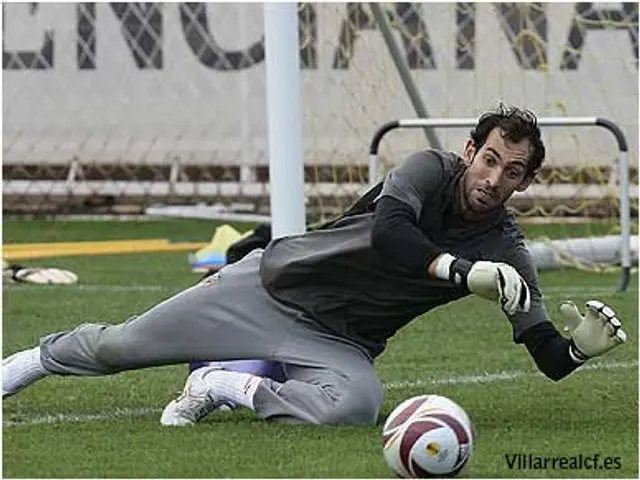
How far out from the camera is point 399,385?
723cm

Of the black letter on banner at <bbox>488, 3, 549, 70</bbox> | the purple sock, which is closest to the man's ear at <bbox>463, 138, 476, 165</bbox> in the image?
the purple sock

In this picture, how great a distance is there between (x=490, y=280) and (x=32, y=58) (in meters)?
12.9

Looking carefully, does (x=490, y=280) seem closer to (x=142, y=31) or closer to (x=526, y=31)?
(x=526, y=31)

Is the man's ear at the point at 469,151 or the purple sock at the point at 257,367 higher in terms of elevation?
the man's ear at the point at 469,151

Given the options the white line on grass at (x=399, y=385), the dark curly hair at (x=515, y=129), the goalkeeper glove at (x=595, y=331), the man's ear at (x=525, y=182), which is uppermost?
the dark curly hair at (x=515, y=129)

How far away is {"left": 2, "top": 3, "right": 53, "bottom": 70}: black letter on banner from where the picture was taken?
17859 mm

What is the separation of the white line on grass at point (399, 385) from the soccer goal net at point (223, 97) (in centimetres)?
729

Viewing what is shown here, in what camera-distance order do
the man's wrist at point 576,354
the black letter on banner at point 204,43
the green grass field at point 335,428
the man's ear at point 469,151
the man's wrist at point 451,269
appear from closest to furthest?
the green grass field at point 335,428 < the man's wrist at point 451,269 < the man's ear at point 469,151 < the man's wrist at point 576,354 < the black letter on banner at point 204,43

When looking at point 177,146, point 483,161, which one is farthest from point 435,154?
point 177,146

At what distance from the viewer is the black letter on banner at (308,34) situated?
14.3 metres

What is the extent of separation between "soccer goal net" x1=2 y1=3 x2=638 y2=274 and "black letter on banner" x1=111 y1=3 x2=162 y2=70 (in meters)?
0.01

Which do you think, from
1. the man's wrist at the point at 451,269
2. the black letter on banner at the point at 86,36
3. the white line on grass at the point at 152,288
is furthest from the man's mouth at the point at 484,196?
the black letter on banner at the point at 86,36

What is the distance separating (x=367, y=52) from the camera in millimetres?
14414

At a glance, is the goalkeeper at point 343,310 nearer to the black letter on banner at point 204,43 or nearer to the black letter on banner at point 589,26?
the black letter on banner at point 589,26
